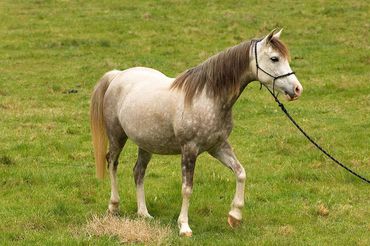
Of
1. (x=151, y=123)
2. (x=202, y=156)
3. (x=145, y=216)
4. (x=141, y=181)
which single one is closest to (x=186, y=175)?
(x=151, y=123)

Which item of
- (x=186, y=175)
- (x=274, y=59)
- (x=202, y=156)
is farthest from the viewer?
(x=202, y=156)

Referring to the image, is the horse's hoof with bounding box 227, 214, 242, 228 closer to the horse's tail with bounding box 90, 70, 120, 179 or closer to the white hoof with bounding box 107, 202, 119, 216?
the white hoof with bounding box 107, 202, 119, 216

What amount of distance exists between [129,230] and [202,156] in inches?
243

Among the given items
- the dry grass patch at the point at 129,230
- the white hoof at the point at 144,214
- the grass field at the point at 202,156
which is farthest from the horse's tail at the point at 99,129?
the dry grass patch at the point at 129,230

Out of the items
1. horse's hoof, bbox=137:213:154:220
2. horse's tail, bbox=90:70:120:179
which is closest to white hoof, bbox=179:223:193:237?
horse's hoof, bbox=137:213:154:220

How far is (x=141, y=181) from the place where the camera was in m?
10.8

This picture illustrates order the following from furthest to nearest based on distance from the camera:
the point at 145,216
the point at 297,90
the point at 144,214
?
1. the point at 144,214
2. the point at 145,216
3. the point at 297,90

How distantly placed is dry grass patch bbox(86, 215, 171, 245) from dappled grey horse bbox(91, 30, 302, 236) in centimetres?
44

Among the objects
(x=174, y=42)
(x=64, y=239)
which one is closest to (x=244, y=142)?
(x=64, y=239)

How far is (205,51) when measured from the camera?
1144 inches

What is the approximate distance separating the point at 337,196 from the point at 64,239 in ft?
17.4

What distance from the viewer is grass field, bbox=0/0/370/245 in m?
10.3

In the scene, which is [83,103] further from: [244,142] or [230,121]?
[230,121]

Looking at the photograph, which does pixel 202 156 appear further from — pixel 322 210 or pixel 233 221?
pixel 233 221
